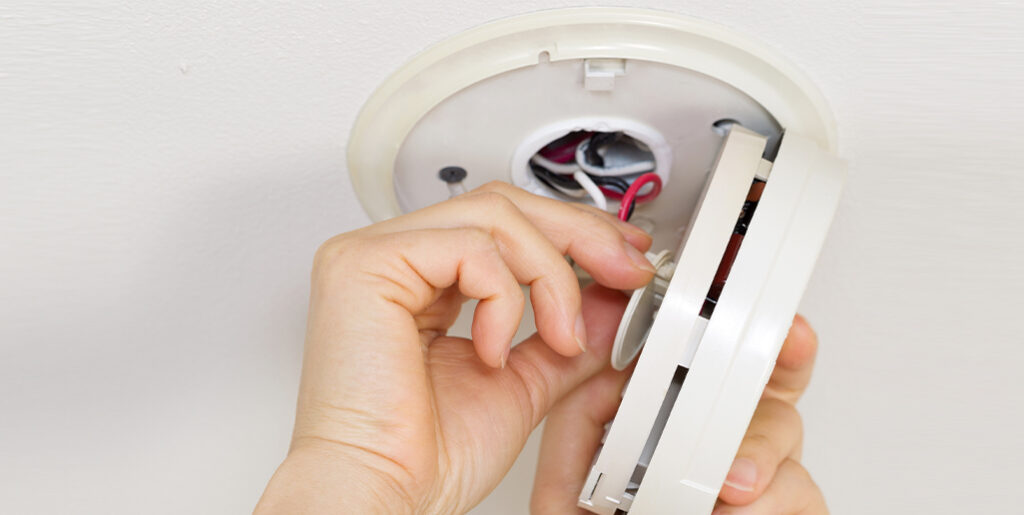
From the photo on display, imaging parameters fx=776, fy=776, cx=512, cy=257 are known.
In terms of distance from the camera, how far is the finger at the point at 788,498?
2.01 feet

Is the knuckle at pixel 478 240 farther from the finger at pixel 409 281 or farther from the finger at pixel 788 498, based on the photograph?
the finger at pixel 788 498

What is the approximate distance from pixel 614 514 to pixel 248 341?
1.22 feet

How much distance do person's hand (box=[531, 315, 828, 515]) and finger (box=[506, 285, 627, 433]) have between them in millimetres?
44

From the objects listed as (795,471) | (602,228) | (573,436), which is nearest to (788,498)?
(795,471)

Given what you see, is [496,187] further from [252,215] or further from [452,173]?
[252,215]

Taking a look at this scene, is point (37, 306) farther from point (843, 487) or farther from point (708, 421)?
point (843, 487)

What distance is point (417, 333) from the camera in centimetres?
53

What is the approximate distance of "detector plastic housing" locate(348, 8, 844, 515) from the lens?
452mm

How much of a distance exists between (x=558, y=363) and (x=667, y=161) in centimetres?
18

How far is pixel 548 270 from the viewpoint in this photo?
53cm

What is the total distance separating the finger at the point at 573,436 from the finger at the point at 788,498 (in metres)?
0.12

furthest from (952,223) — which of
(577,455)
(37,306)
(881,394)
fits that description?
(37,306)

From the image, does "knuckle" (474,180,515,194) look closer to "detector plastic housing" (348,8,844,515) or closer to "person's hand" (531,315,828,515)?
"detector plastic housing" (348,8,844,515)

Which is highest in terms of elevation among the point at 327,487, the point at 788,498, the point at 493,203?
the point at 493,203
